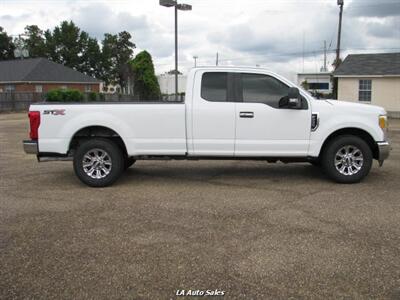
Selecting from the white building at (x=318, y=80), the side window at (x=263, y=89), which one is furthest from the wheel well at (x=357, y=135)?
the white building at (x=318, y=80)

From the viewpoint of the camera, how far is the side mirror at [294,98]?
700cm

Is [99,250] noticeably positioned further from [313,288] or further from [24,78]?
[24,78]

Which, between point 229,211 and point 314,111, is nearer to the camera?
point 229,211

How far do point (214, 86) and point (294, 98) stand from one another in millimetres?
1345

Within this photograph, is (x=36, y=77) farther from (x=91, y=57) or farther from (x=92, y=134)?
(x=92, y=134)

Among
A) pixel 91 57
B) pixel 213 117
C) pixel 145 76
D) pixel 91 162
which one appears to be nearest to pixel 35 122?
pixel 91 162

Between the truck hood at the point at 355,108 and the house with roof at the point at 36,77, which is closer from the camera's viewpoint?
the truck hood at the point at 355,108

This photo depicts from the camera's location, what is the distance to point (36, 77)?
161 feet

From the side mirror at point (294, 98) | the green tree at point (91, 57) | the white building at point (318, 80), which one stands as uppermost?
the green tree at point (91, 57)

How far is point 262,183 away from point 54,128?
143 inches

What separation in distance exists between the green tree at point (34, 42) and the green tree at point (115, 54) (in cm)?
1033

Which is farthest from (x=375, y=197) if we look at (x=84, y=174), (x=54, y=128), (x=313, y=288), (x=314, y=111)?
(x=54, y=128)

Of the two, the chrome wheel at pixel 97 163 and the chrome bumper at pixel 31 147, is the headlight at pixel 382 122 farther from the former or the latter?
the chrome bumper at pixel 31 147

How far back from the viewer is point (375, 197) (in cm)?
657
